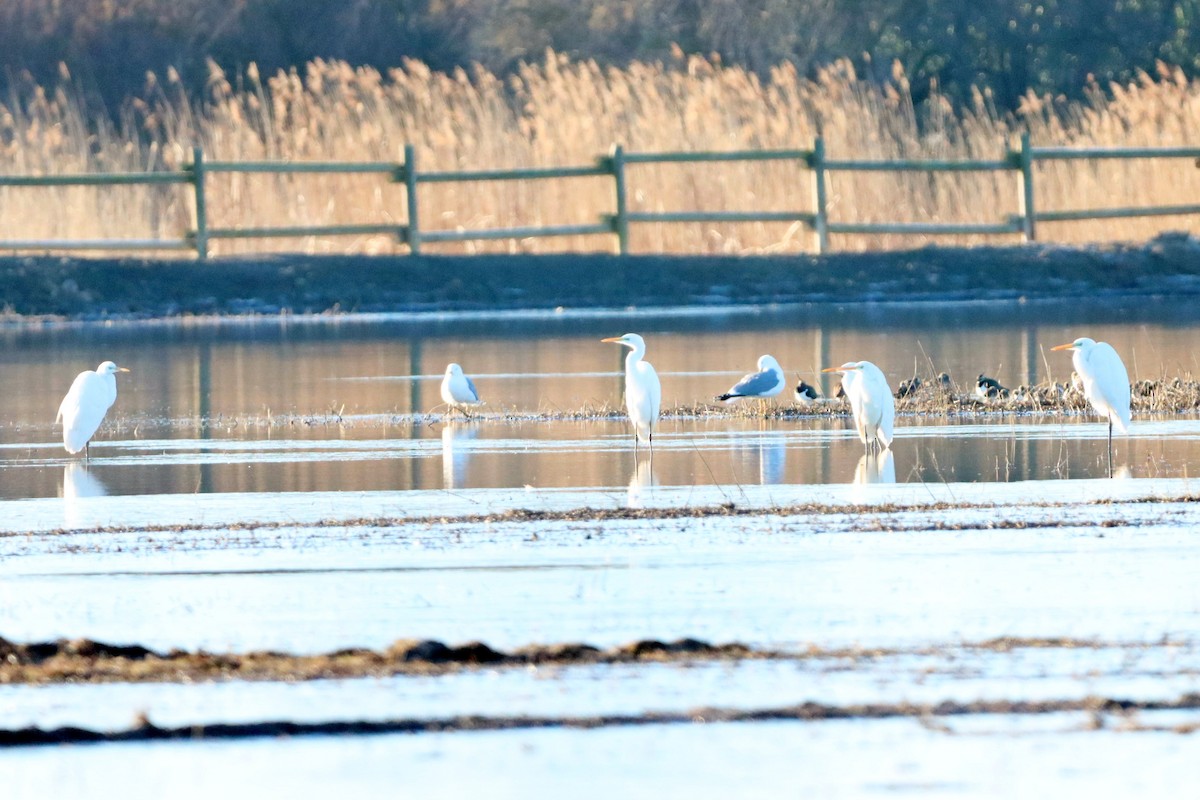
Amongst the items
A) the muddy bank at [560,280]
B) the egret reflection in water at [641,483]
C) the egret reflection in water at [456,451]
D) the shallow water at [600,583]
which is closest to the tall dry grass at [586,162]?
the muddy bank at [560,280]

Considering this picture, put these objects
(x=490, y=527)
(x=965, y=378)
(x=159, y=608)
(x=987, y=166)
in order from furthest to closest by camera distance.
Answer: (x=987, y=166) → (x=965, y=378) → (x=490, y=527) → (x=159, y=608)

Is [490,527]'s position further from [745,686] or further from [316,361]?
[316,361]

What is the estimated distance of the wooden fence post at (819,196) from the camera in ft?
73.2

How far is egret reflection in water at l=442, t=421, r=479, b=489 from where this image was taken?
369 inches

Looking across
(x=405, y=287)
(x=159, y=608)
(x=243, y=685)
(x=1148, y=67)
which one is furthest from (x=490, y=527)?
(x=1148, y=67)

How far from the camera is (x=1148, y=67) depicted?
3259cm

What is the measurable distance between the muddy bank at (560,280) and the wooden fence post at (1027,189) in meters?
0.40

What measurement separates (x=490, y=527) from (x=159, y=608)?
67.6 inches

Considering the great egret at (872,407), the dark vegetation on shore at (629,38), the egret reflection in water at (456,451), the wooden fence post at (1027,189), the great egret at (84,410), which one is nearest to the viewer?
the egret reflection in water at (456,451)

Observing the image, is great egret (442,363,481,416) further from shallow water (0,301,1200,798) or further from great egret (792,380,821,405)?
great egret (792,380,821,405)

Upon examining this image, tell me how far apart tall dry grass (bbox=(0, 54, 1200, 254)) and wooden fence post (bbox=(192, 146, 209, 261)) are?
32.7 inches

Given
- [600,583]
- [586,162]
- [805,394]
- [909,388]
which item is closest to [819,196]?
[586,162]

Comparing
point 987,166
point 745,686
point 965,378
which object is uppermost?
point 987,166

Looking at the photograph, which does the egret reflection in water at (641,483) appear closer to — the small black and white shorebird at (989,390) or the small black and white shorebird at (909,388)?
the small black and white shorebird at (989,390)
